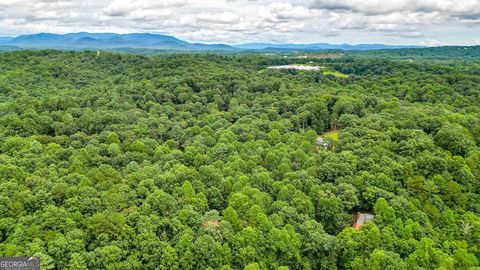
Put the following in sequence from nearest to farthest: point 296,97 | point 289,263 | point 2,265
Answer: point 2,265 < point 289,263 < point 296,97

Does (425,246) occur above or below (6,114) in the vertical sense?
below

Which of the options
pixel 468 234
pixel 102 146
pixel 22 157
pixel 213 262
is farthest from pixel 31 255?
pixel 468 234

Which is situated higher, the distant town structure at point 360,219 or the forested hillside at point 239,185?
the forested hillside at point 239,185

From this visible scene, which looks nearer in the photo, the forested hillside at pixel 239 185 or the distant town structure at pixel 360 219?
the forested hillside at pixel 239 185

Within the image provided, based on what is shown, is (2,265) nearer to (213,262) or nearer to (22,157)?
(213,262)
